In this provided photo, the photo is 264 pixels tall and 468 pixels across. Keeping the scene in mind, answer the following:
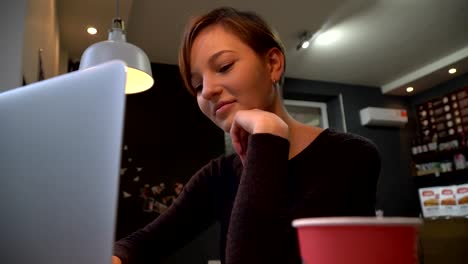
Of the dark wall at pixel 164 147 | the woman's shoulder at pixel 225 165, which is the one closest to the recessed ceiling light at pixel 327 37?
the dark wall at pixel 164 147

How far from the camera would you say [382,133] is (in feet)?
13.6

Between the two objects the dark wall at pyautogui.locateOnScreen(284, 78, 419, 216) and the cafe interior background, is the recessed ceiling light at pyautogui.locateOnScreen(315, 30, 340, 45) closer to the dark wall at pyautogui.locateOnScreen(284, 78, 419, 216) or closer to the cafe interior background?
the cafe interior background

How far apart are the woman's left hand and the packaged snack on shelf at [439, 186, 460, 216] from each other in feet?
11.9

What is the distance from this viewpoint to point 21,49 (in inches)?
45.6

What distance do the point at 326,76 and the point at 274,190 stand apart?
3553mm

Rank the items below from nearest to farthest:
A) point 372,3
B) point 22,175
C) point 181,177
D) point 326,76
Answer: point 22,175, point 372,3, point 181,177, point 326,76

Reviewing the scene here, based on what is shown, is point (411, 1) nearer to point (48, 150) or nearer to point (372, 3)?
point (372, 3)

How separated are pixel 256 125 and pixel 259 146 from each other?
0.04 meters

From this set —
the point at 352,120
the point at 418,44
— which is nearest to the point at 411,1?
the point at 418,44

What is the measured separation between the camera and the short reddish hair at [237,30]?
718mm

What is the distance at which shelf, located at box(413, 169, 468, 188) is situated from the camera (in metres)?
3.65

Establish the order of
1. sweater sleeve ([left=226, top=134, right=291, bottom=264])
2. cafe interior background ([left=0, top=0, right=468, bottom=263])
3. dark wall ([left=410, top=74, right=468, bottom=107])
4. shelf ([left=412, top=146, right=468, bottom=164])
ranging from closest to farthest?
sweater sleeve ([left=226, top=134, right=291, bottom=264])
cafe interior background ([left=0, top=0, right=468, bottom=263])
shelf ([left=412, top=146, right=468, bottom=164])
dark wall ([left=410, top=74, right=468, bottom=107])

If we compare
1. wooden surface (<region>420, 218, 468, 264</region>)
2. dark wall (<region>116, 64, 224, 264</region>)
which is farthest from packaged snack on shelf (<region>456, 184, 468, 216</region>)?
dark wall (<region>116, 64, 224, 264</region>)

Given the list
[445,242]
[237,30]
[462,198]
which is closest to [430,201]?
[462,198]
